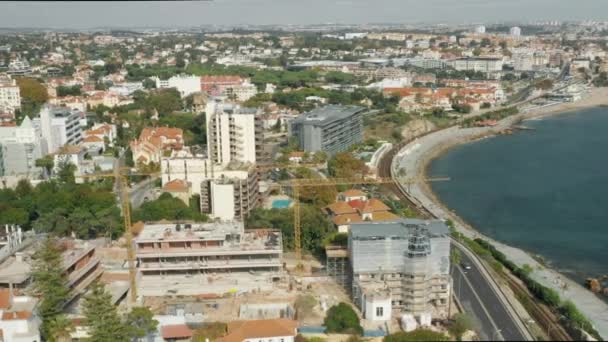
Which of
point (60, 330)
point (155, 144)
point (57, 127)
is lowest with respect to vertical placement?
point (60, 330)

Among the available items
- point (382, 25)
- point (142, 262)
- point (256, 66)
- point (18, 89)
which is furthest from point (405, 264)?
point (382, 25)

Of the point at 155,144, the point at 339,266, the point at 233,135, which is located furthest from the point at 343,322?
the point at 155,144

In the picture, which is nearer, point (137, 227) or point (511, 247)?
point (137, 227)

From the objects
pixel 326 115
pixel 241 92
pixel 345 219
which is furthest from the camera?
pixel 241 92

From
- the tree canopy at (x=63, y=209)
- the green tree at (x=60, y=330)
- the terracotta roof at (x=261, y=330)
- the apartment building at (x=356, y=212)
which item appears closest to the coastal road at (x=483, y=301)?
the apartment building at (x=356, y=212)

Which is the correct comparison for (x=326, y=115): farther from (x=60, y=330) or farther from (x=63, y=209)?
(x=60, y=330)

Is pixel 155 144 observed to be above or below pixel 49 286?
above

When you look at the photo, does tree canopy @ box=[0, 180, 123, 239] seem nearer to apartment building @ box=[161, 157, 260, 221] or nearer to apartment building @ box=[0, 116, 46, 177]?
apartment building @ box=[161, 157, 260, 221]
